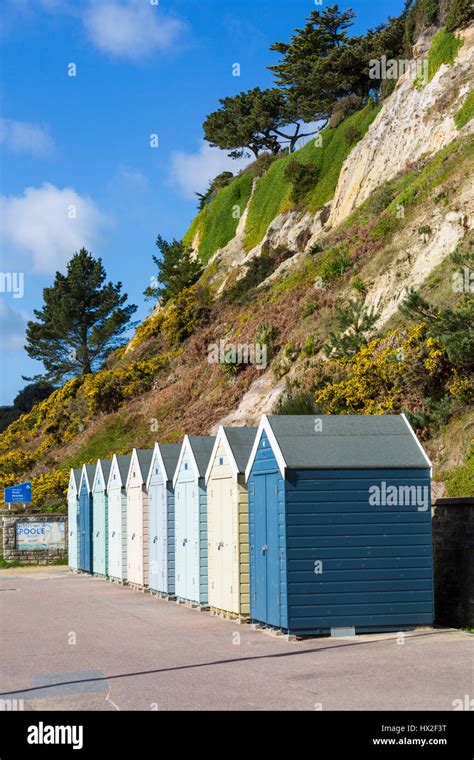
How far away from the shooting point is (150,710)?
29.6 ft

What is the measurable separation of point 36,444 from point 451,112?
31.3 metres

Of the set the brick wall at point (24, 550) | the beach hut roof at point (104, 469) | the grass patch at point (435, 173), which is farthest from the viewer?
the brick wall at point (24, 550)

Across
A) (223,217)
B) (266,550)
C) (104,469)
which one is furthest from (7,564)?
(223,217)

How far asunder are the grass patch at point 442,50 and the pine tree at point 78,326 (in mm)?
31919

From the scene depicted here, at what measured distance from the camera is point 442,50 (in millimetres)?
40906

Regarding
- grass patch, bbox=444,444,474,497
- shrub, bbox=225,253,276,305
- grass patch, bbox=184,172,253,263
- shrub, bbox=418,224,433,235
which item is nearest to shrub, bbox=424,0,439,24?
shrub, bbox=225,253,276,305

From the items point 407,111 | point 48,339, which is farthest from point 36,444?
point 407,111

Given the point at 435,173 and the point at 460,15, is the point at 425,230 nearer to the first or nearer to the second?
the point at 435,173

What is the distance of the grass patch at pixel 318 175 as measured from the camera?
169 ft

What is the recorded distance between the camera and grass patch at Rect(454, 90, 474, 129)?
120 ft

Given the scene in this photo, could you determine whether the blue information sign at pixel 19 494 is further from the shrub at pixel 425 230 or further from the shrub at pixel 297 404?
the shrub at pixel 425 230

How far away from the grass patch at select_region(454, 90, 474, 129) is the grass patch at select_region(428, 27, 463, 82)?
137 inches

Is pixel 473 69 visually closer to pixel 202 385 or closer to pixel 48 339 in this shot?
pixel 202 385

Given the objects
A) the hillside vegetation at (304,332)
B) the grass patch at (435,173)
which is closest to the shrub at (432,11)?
the hillside vegetation at (304,332)
